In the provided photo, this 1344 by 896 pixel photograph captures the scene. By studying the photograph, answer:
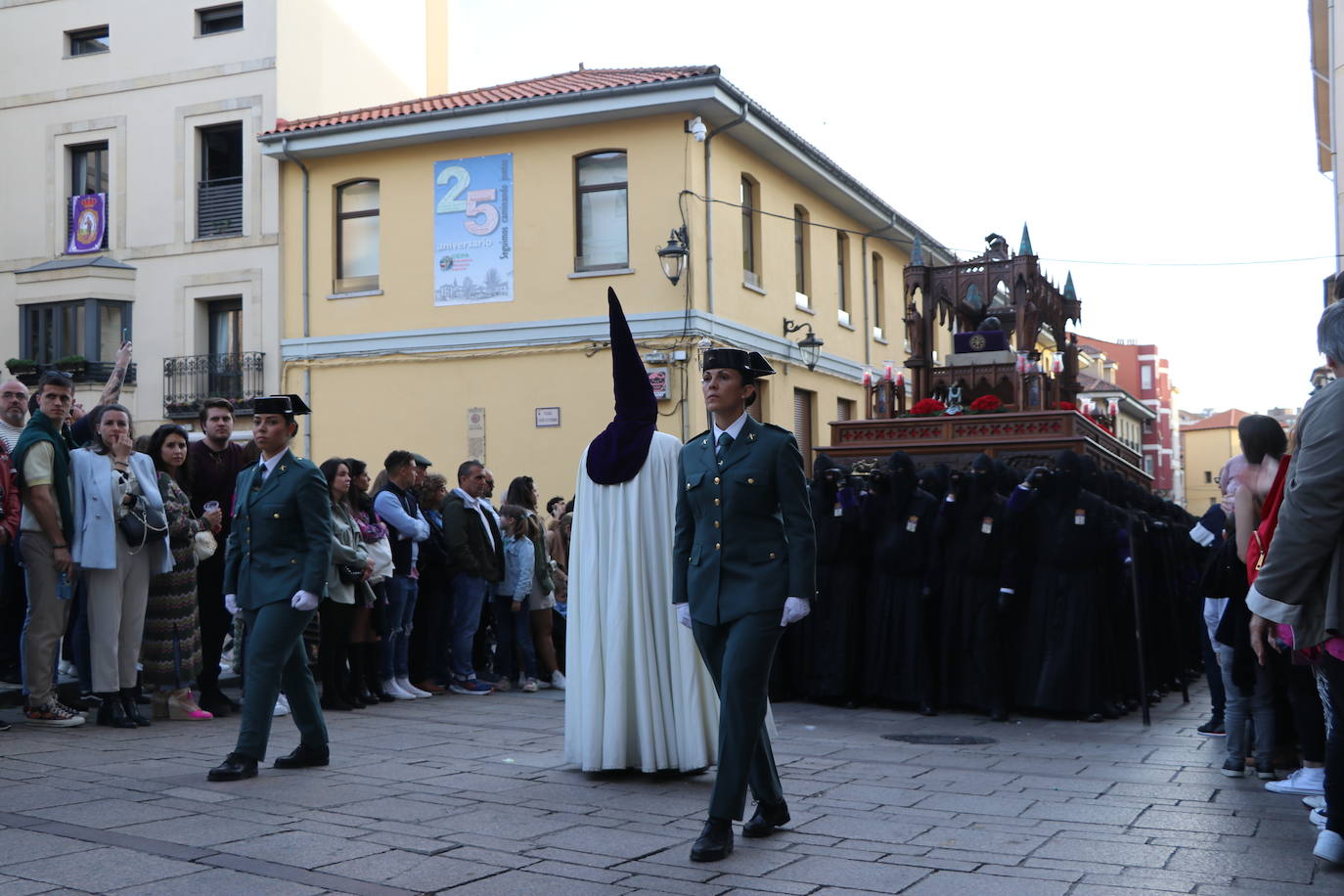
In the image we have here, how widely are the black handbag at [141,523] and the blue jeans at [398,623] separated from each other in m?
2.36

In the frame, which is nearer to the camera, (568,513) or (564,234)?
(568,513)

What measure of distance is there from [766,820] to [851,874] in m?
0.79

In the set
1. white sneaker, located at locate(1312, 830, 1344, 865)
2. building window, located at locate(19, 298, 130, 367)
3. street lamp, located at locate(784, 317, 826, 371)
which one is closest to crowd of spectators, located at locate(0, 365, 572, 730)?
white sneaker, located at locate(1312, 830, 1344, 865)

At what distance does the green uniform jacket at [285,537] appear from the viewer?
6.98m

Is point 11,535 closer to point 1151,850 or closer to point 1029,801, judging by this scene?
point 1029,801

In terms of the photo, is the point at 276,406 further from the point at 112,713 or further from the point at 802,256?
the point at 802,256

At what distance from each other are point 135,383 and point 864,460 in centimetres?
1795

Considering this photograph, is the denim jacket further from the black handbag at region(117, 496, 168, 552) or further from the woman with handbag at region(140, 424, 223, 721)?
the black handbag at region(117, 496, 168, 552)

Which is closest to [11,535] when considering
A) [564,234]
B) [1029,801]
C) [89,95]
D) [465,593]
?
[465,593]

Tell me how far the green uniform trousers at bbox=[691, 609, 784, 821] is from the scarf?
4891 millimetres

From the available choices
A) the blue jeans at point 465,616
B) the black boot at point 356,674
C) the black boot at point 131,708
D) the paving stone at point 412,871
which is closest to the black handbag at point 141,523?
the black boot at point 131,708

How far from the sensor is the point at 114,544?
8602 millimetres

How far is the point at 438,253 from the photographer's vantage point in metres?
23.4

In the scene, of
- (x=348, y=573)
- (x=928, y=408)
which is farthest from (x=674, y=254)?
(x=348, y=573)
